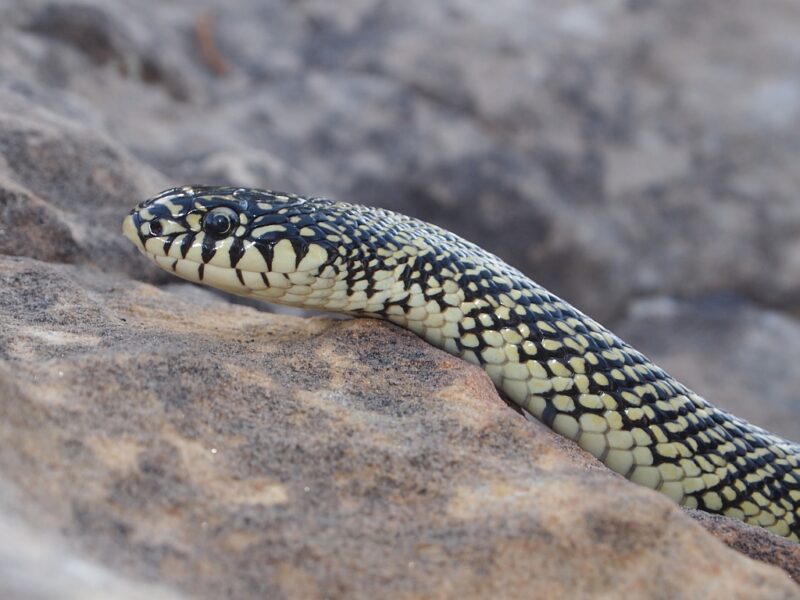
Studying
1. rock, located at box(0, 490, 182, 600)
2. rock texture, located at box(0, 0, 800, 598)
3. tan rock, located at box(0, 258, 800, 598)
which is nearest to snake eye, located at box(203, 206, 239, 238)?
rock texture, located at box(0, 0, 800, 598)

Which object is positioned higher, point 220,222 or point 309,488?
point 220,222

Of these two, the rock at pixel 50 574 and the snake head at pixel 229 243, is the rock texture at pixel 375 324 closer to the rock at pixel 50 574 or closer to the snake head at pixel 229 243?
the rock at pixel 50 574

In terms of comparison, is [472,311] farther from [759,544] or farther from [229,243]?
[759,544]

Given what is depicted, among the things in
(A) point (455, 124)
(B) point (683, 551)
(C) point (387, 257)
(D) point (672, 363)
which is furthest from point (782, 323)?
(B) point (683, 551)

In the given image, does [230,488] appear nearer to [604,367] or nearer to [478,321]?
[478,321]

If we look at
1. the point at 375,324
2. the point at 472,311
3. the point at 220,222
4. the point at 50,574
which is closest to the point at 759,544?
the point at 472,311
